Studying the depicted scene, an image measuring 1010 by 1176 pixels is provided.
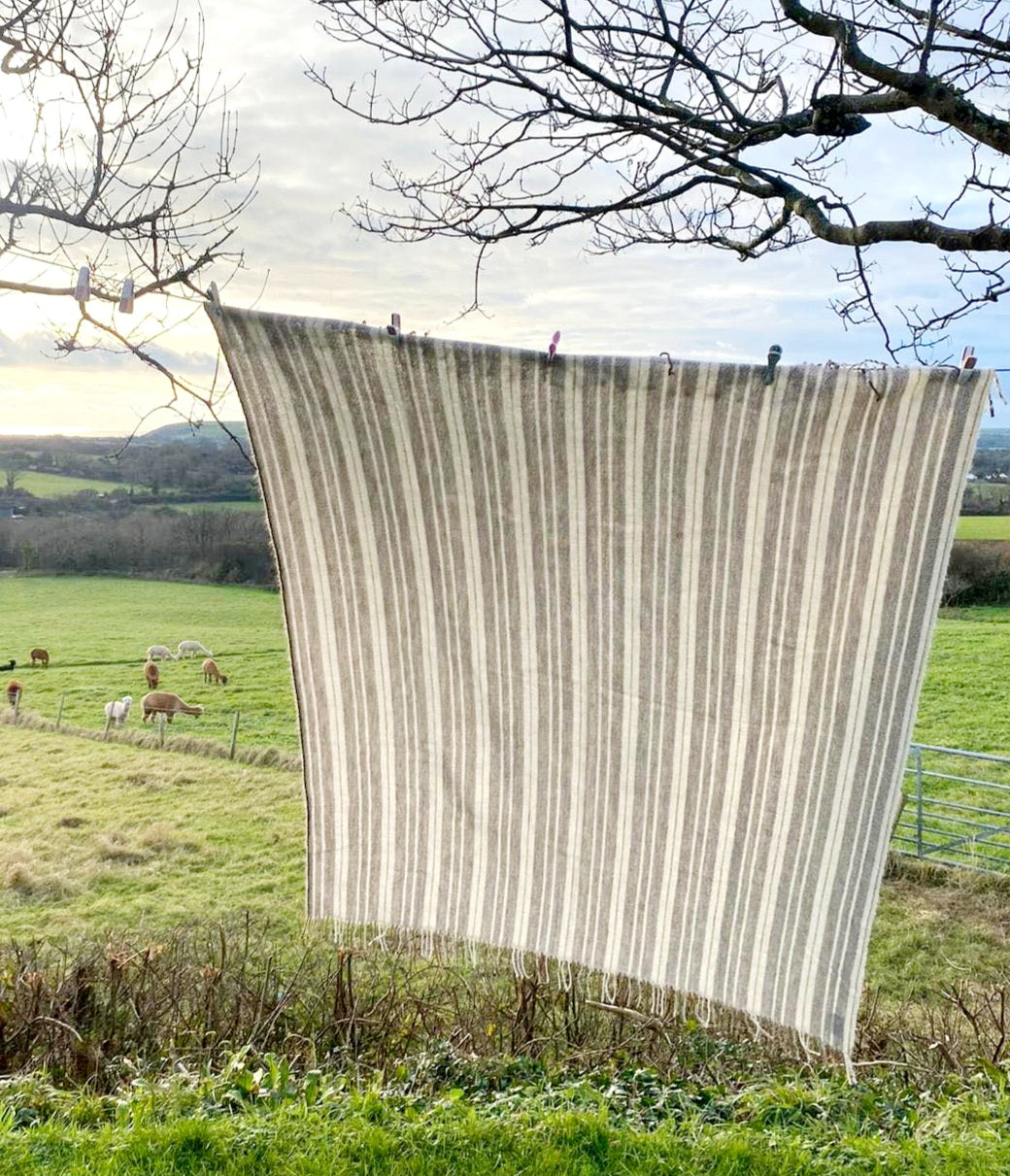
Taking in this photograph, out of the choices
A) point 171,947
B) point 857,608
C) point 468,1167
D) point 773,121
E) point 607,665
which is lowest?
point 171,947

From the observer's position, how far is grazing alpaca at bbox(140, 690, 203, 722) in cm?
1118

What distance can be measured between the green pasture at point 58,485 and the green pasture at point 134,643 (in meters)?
1.41

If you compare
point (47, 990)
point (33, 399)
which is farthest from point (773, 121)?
point (33, 399)

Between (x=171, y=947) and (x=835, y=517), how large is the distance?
150 inches

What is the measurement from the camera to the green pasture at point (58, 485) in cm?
1203

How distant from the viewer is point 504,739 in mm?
1636

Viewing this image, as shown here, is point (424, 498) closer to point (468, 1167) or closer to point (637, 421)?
point (637, 421)

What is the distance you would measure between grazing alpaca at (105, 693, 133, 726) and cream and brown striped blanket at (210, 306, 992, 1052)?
1030 cm

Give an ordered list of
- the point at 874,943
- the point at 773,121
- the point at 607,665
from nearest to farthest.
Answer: the point at 607,665 < the point at 773,121 < the point at 874,943

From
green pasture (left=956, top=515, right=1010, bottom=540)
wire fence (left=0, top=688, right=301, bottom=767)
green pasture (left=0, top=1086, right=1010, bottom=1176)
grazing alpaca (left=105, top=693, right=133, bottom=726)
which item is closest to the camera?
green pasture (left=0, top=1086, right=1010, bottom=1176)

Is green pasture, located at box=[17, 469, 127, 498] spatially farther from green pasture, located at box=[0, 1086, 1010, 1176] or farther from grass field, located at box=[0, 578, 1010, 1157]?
green pasture, located at box=[0, 1086, 1010, 1176]

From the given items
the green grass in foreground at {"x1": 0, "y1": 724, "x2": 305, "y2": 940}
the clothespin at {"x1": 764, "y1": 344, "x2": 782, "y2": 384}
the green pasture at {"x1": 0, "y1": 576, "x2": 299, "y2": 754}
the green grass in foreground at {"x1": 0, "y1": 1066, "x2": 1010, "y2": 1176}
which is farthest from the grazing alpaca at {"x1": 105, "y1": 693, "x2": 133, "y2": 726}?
the clothespin at {"x1": 764, "y1": 344, "x2": 782, "y2": 384}

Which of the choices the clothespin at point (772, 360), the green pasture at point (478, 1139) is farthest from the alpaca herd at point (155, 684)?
the clothespin at point (772, 360)

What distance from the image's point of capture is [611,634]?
5.03 ft
